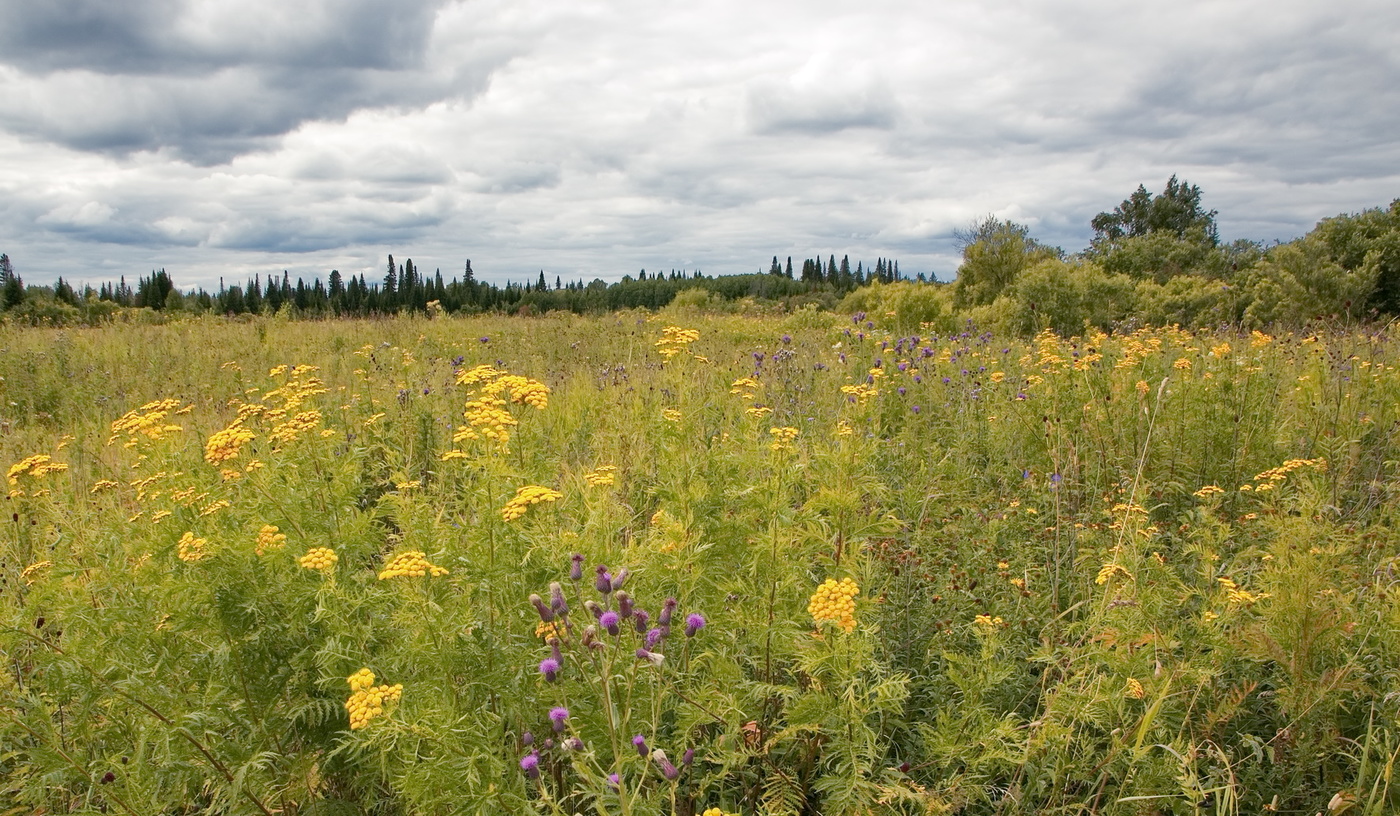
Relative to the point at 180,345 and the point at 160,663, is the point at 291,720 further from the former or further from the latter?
the point at 180,345

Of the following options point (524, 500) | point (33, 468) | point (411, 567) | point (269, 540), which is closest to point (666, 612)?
point (524, 500)

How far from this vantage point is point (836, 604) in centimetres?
168

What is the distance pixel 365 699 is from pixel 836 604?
1.08m

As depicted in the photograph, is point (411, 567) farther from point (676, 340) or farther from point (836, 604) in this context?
point (676, 340)

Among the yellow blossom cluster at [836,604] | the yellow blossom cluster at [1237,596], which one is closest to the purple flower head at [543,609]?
the yellow blossom cluster at [836,604]

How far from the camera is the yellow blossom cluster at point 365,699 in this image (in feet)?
4.79

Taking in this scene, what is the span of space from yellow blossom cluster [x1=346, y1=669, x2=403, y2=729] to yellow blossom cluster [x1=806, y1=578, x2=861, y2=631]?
0.97 m

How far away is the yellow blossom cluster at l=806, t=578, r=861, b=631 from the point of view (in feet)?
5.48

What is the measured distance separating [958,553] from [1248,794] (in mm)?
1308

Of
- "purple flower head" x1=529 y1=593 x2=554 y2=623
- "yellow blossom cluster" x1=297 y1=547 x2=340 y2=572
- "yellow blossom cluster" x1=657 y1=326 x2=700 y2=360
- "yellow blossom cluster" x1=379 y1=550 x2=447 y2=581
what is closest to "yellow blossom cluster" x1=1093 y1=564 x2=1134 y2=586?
"purple flower head" x1=529 y1=593 x2=554 y2=623

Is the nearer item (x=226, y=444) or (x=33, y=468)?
(x=226, y=444)

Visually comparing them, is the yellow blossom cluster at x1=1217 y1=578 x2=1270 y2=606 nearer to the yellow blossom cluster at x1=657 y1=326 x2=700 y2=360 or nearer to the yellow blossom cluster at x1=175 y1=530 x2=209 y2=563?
the yellow blossom cluster at x1=657 y1=326 x2=700 y2=360

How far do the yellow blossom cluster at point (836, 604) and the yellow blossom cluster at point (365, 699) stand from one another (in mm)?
966

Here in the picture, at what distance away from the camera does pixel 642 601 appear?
2020 mm
